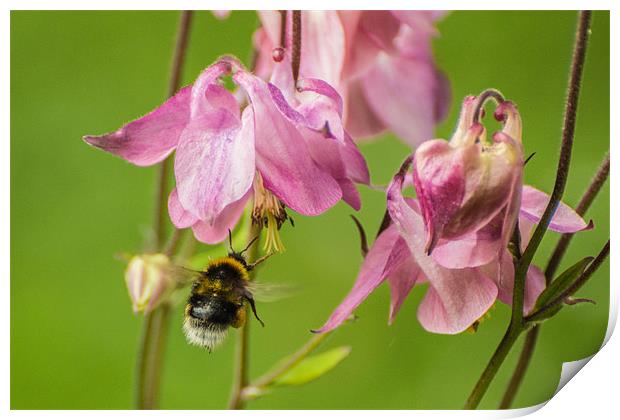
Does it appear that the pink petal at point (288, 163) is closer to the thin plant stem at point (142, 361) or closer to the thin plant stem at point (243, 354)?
the thin plant stem at point (243, 354)

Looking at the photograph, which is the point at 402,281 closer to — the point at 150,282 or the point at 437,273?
the point at 437,273

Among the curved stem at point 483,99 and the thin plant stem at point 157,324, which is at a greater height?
the curved stem at point 483,99

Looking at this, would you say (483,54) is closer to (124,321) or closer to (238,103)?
(238,103)

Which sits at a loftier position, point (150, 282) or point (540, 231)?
point (540, 231)

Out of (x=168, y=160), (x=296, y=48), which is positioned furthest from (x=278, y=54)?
(x=168, y=160)

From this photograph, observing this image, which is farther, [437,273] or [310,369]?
[310,369]

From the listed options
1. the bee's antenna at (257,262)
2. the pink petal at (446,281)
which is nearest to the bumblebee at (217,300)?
the bee's antenna at (257,262)
